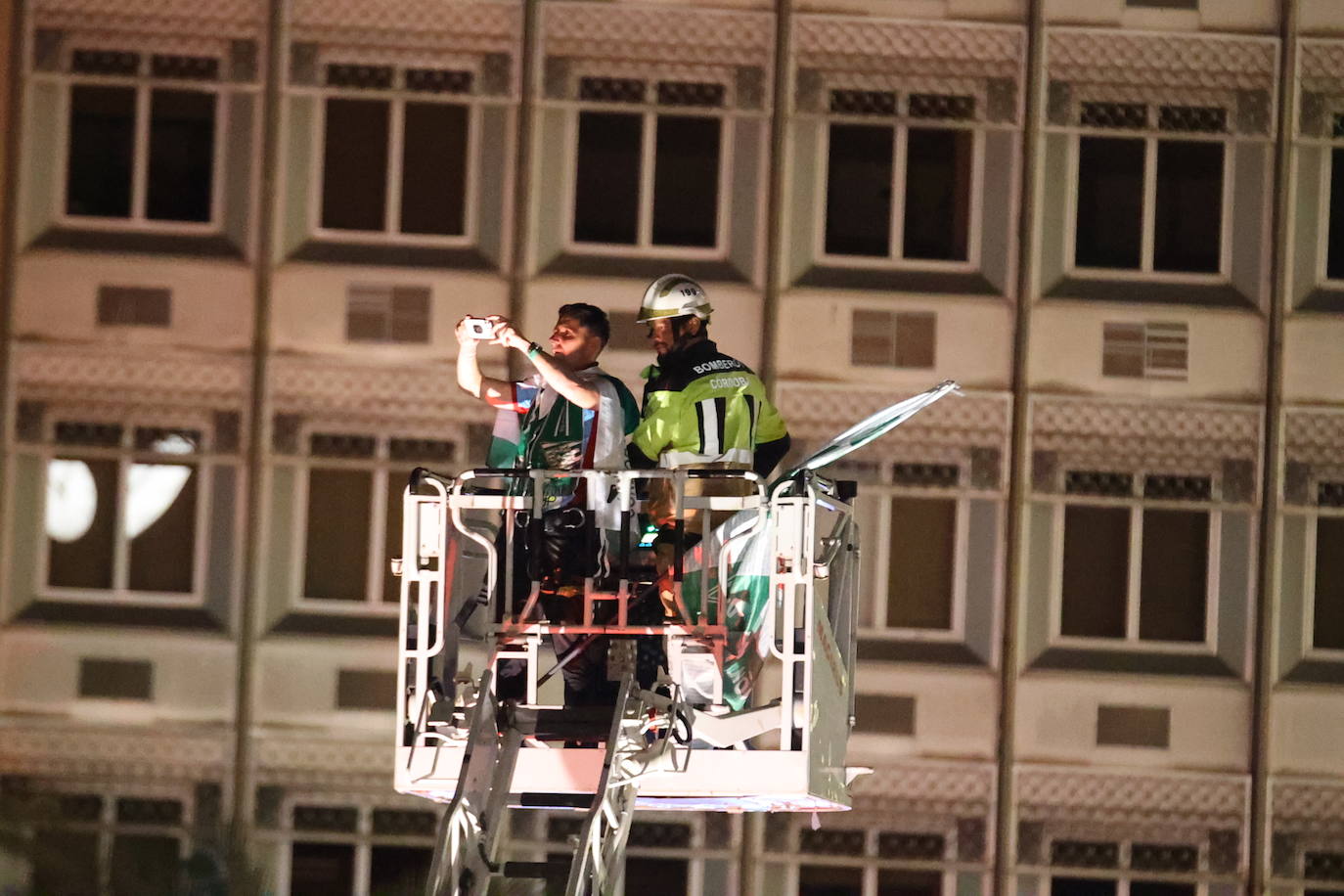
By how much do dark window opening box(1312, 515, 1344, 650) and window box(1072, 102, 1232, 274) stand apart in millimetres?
1681

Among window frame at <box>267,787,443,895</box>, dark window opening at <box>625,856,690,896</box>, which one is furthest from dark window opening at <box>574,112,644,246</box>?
dark window opening at <box>625,856,690,896</box>

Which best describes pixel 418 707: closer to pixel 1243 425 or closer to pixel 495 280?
pixel 495 280

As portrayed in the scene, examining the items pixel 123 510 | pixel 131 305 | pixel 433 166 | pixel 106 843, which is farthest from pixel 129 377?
pixel 106 843

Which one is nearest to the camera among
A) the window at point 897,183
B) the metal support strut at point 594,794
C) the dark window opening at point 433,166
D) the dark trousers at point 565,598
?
the metal support strut at point 594,794

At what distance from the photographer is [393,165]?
12992 mm

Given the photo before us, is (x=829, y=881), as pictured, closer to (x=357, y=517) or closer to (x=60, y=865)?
(x=357, y=517)

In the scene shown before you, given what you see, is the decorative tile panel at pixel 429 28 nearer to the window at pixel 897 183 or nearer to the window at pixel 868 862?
the window at pixel 897 183

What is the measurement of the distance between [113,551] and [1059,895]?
601 centimetres

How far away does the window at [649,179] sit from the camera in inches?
508

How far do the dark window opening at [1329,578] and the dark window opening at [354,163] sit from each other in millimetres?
5933

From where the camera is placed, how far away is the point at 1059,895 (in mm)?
12688

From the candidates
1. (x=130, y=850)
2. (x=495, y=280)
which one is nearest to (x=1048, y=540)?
(x=495, y=280)

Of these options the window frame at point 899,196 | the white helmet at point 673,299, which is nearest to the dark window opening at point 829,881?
the window frame at point 899,196

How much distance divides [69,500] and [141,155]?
6.97ft
